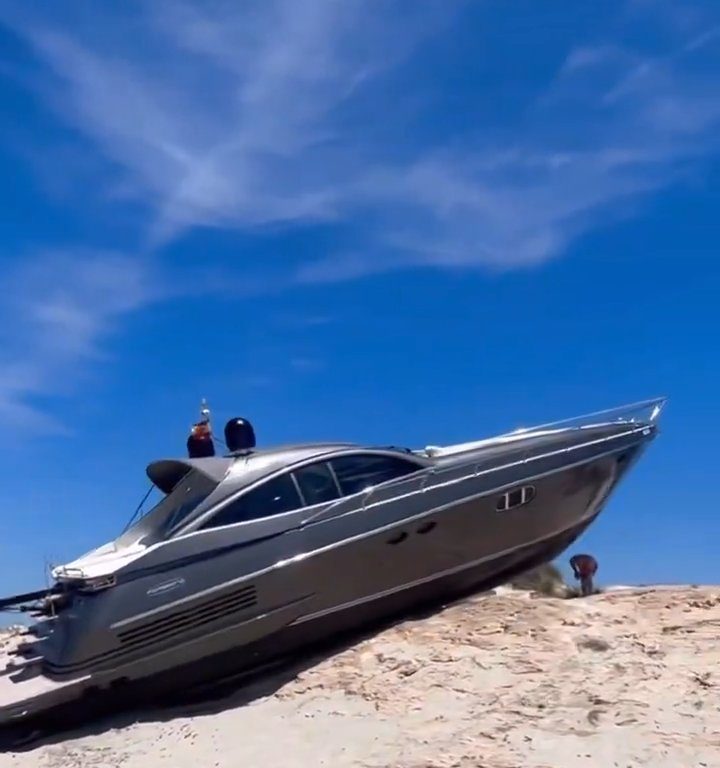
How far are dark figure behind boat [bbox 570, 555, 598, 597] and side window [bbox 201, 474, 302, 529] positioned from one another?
3.07m

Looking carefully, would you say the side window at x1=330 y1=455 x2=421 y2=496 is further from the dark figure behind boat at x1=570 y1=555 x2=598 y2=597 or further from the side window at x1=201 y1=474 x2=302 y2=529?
the dark figure behind boat at x1=570 y1=555 x2=598 y2=597

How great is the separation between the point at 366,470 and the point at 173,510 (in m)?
1.71

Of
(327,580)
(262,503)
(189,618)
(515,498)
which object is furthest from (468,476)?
(189,618)

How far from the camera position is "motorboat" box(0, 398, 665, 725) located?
7.54 meters

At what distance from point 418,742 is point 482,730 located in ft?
1.31

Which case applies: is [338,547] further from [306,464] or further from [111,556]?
[111,556]

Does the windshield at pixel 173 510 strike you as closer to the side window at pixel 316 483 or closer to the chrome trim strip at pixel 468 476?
the side window at pixel 316 483

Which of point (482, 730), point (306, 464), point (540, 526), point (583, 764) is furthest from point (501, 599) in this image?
point (583, 764)

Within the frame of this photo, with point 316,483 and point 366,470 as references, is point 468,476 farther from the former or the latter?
point 316,483

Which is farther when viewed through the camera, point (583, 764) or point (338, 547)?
point (338, 547)

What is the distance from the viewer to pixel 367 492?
8609 millimetres

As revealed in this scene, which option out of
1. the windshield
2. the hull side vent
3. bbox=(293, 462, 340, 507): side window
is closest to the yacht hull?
the hull side vent

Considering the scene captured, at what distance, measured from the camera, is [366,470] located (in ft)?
29.2

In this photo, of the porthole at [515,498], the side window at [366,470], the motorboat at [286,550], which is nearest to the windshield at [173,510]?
the motorboat at [286,550]
